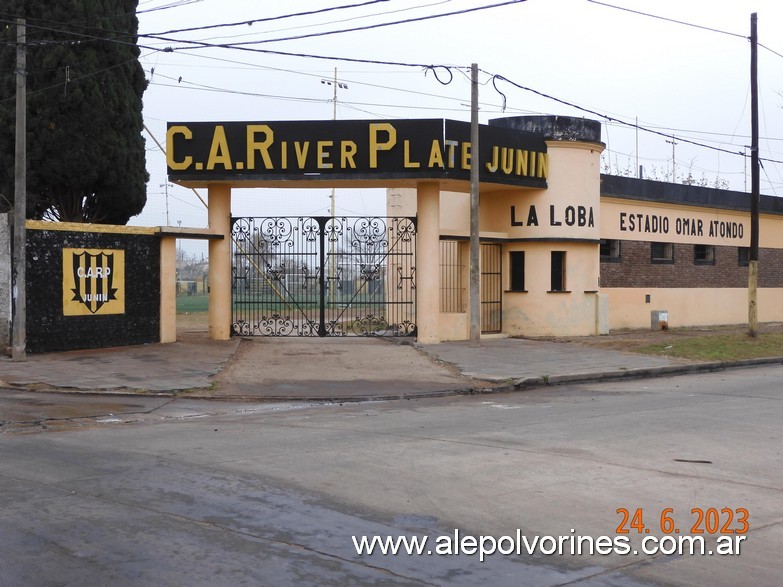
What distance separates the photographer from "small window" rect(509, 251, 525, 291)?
25891 mm

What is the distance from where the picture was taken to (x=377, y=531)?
658 centimetres

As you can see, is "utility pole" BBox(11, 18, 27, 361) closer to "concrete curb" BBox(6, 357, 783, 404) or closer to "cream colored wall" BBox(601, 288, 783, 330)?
"concrete curb" BBox(6, 357, 783, 404)

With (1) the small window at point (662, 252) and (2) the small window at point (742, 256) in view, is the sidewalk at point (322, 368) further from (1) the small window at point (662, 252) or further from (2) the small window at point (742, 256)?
(2) the small window at point (742, 256)

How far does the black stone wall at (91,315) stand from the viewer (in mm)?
18562

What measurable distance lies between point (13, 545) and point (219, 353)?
541 inches

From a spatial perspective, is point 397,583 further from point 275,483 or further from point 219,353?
point 219,353

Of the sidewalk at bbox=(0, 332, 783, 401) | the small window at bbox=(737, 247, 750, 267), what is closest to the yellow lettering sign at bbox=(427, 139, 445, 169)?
the sidewalk at bbox=(0, 332, 783, 401)

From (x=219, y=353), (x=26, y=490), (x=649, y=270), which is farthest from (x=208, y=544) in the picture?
(x=649, y=270)

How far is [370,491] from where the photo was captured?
784cm

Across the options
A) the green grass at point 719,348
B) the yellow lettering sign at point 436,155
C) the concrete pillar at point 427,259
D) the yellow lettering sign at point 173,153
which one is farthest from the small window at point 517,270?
the yellow lettering sign at point 173,153

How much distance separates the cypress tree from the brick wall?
15543mm

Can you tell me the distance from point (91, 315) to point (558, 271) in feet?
43.2

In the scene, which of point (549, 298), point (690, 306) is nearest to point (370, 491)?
point (549, 298)

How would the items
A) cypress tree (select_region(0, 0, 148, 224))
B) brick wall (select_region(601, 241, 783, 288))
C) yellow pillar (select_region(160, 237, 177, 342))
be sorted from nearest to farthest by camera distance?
1. yellow pillar (select_region(160, 237, 177, 342))
2. cypress tree (select_region(0, 0, 148, 224))
3. brick wall (select_region(601, 241, 783, 288))
